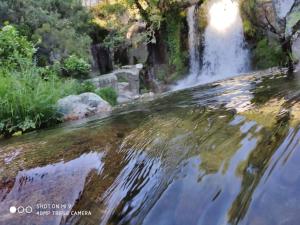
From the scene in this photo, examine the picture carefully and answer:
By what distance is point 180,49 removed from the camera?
1330 cm

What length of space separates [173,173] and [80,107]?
452cm

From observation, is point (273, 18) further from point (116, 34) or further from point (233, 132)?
point (233, 132)

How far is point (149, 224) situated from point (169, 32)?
1221 centimetres

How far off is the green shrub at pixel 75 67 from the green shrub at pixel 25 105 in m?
4.30

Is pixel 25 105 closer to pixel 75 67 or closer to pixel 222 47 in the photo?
pixel 75 67

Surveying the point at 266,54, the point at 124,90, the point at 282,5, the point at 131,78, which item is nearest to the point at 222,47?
the point at 266,54

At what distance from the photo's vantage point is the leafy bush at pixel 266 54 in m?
10.1

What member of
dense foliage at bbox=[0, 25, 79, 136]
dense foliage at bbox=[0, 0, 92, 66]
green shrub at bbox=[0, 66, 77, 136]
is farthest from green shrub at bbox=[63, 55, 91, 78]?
green shrub at bbox=[0, 66, 77, 136]

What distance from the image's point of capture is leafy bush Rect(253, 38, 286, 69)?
33.2 ft

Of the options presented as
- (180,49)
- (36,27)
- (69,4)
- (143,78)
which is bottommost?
(143,78)

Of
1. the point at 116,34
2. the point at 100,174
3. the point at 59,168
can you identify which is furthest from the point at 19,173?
the point at 116,34

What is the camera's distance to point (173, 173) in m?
2.46

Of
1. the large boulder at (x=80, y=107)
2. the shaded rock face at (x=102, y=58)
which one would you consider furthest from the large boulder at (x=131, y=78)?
the large boulder at (x=80, y=107)

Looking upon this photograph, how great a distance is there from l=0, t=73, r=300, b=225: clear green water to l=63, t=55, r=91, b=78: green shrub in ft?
22.1
